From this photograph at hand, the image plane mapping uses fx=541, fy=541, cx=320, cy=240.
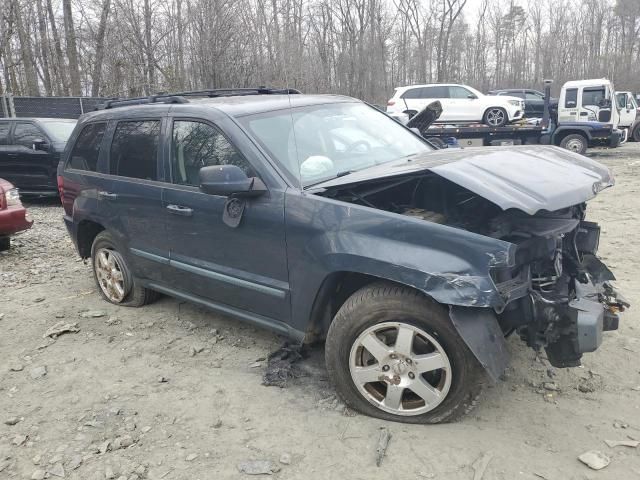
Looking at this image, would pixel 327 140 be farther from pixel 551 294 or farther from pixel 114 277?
pixel 114 277

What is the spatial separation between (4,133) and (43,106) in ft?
27.4

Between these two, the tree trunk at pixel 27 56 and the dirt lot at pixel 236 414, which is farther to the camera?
the tree trunk at pixel 27 56

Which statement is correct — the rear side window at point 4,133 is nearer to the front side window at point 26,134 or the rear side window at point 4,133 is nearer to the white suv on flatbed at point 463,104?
the front side window at point 26,134

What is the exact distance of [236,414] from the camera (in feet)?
10.5

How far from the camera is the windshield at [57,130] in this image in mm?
10109

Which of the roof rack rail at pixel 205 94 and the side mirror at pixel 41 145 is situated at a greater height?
the roof rack rail at pixel 205 94

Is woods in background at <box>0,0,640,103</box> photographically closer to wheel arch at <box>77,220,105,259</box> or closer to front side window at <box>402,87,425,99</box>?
front side window at <box>402,87,425,99</box>

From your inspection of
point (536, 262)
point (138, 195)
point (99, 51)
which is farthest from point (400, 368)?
point (99, 51)

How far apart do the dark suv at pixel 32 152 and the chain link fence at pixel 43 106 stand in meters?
7.19

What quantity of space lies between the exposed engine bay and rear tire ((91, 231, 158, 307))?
238 cm

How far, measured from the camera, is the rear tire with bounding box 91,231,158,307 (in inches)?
187

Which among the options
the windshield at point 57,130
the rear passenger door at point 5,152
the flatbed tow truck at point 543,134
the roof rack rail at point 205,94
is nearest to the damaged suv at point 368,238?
the roof rack rail at point 205,94

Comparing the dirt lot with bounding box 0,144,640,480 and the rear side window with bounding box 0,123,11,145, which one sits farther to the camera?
the rear side window with bounding box 0,123,11,145

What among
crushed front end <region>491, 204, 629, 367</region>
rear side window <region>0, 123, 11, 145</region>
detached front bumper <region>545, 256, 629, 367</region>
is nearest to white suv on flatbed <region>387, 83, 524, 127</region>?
rear side window <region>0, 123, 11, 145</region>
